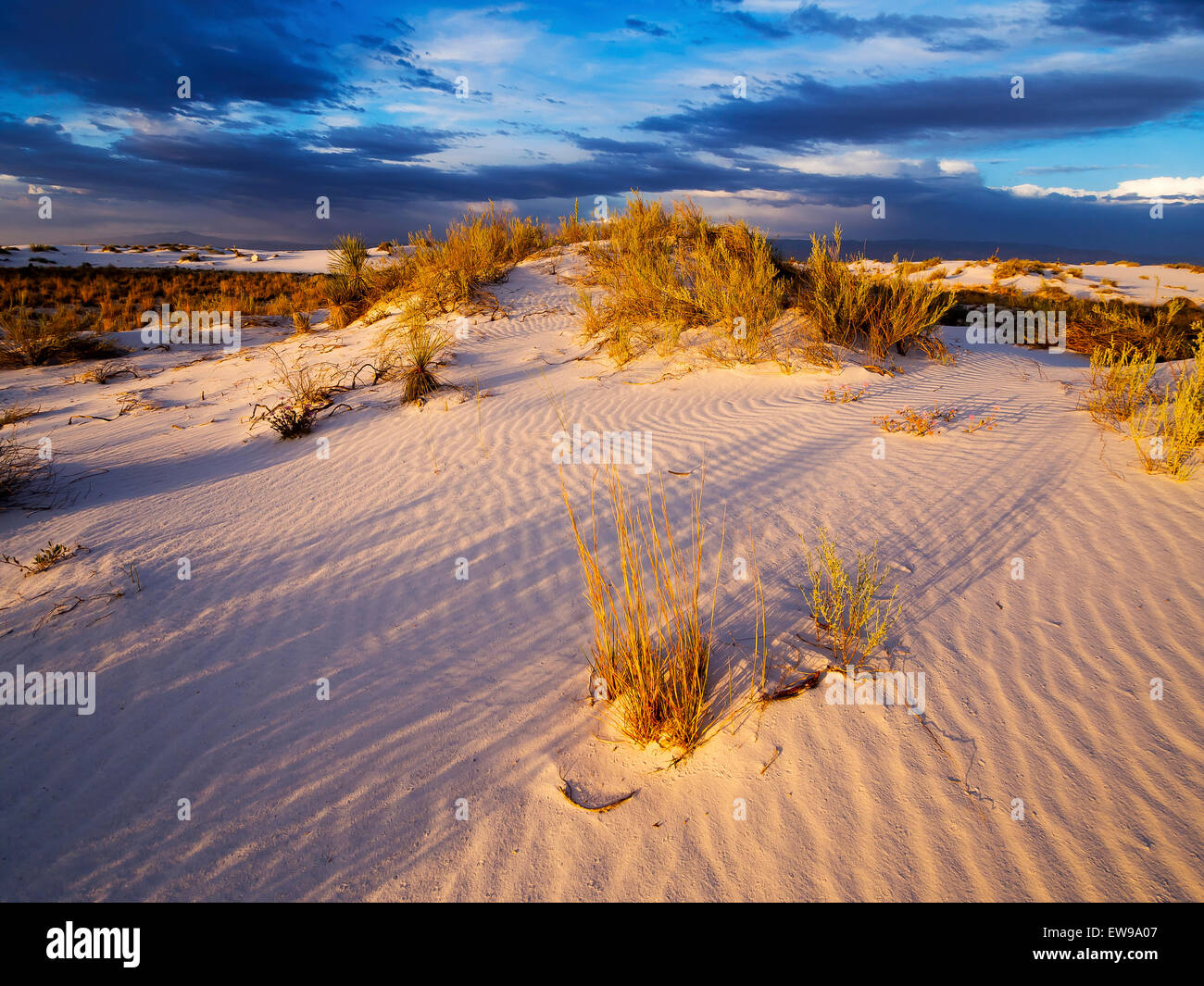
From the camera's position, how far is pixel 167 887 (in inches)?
76.4

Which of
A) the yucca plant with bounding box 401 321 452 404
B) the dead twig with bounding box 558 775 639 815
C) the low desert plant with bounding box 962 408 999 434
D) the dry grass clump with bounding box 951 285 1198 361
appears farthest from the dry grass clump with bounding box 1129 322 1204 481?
the yucca plant with bounding box 401 321 452 404

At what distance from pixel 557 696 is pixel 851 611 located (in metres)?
1.44

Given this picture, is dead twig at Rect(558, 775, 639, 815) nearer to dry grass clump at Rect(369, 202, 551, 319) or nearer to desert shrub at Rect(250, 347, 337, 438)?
desert shrub at Rect(250, 347, 337, 438)

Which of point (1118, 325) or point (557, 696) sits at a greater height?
point (1118, 325)

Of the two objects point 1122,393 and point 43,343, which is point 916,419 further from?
point 43,343

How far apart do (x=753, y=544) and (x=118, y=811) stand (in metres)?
3.27

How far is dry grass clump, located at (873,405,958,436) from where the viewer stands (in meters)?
5.17

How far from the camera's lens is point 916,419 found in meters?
5.23

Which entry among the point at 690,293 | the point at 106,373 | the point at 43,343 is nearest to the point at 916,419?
the point at 690,293

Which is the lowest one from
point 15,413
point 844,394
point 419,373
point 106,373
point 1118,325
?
point 15,413

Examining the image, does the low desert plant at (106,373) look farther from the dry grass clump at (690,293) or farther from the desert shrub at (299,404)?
the dry grass clump at (690,293)

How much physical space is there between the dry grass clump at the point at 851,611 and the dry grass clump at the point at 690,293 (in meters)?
4.76

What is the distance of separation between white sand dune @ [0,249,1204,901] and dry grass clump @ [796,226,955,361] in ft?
8.51
